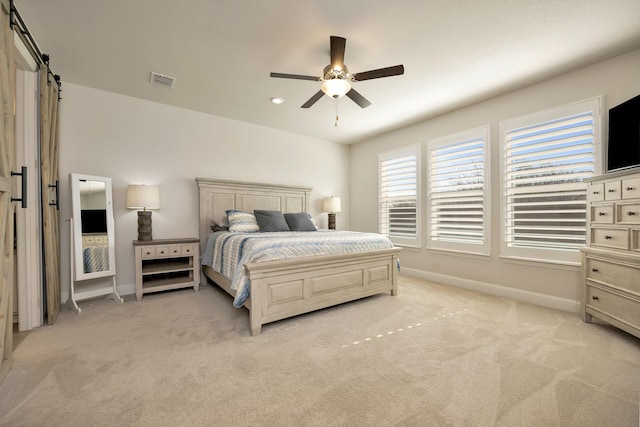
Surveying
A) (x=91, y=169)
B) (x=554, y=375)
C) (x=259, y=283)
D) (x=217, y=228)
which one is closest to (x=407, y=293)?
(x=554, y=375)

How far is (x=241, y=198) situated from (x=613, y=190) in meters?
4.56

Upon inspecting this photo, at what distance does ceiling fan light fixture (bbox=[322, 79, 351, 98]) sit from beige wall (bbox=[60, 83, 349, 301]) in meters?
2.56

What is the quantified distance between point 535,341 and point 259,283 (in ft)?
8.09

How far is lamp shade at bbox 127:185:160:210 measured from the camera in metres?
3.41

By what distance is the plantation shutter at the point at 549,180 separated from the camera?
9.43 ft

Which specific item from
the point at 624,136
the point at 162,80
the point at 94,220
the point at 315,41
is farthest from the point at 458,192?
the point at 94,220

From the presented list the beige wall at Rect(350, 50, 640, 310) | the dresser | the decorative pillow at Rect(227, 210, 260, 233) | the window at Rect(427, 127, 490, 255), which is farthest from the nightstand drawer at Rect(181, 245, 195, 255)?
the dresser

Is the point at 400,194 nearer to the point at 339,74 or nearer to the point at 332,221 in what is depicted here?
the point at 332,221

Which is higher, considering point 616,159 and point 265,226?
point 616,159

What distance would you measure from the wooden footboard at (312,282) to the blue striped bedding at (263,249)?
8 centimetres

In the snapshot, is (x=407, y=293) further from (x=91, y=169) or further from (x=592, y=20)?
(x=91, y=169)

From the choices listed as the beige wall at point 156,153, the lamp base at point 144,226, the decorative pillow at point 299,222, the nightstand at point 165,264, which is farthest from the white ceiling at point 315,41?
the nightstand at point 165,264

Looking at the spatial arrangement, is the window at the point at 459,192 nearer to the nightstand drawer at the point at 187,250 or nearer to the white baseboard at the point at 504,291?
the white baseboard at the point at 504,291

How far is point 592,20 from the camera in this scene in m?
2.18
